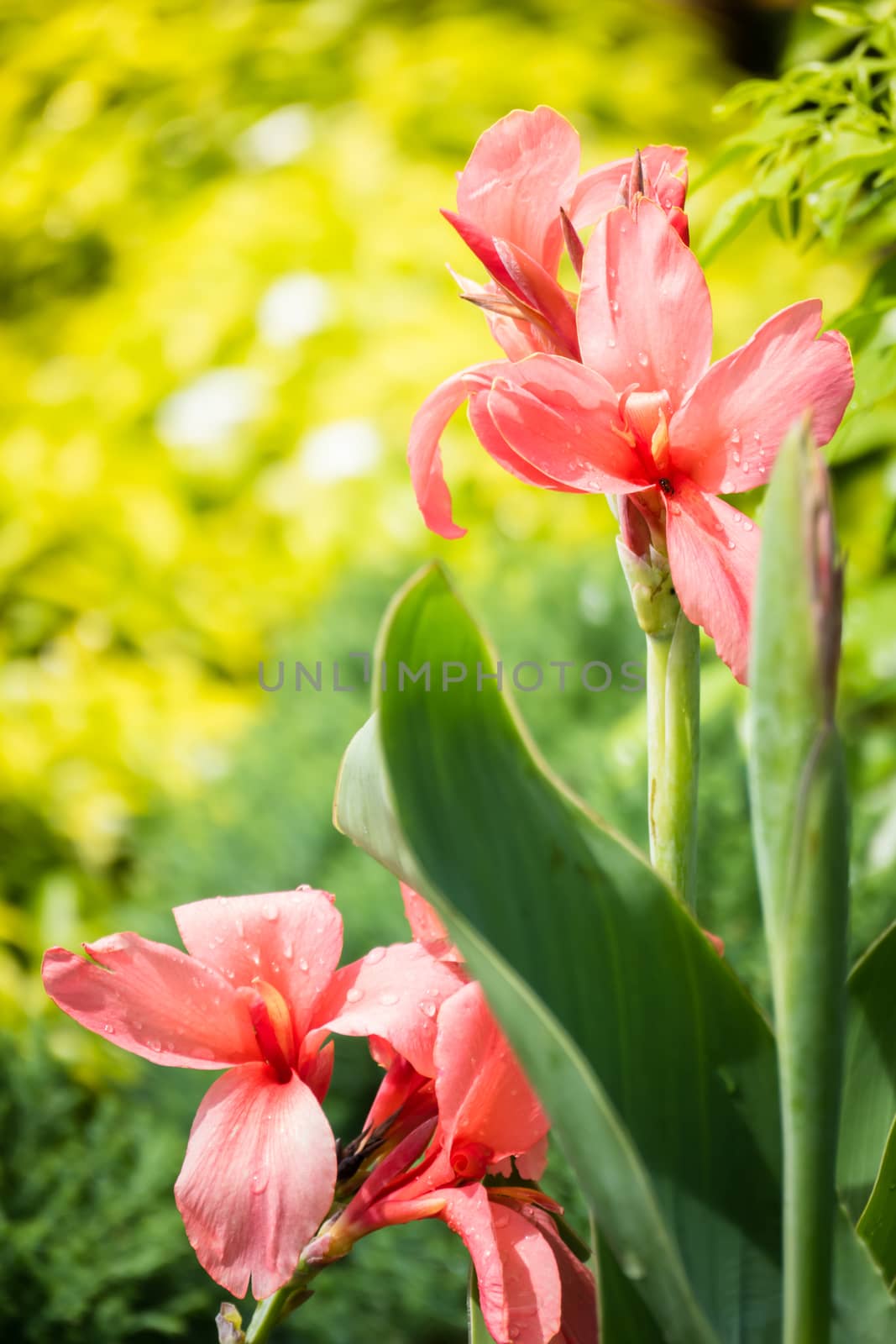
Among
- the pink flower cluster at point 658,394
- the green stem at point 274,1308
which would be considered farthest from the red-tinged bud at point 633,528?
the green stem at point 274,1308

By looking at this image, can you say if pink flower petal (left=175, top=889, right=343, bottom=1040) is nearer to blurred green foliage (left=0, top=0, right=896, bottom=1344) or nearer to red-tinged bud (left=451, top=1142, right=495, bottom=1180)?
red-tinged bud (left=451, top=1142, right=495, bottom=1180)

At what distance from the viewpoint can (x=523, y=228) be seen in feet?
1.27

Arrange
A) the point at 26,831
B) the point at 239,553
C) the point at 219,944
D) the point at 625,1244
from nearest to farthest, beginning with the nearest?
1. the point at 625,1244
2. the point at 219,944
3. the point at 26,831
4. the point at 239,553

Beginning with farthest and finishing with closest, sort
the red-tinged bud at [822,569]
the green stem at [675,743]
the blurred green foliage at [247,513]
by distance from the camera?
the blurred green foliage at [247,513]
the green stem at [675,743]
the red-tinged bud at [822,569]

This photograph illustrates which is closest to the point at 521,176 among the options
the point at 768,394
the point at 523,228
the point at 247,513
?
the point at 523,228

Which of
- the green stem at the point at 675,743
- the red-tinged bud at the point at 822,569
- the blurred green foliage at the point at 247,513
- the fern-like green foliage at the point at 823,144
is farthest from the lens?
the blurred green foliage at the point at 247,513

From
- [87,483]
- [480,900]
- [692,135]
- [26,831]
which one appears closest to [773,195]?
[480,900]

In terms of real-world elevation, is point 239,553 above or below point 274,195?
below

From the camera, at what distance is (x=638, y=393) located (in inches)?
13.4

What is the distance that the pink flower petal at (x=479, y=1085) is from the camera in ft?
1.04

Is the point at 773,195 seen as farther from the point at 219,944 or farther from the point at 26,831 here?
the point at 26,831

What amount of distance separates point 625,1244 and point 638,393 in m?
0.23

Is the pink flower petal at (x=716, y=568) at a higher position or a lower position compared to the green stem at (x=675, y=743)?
higher

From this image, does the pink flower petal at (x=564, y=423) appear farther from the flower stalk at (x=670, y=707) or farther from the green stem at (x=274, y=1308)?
the green stem at (x=274, y=1308)
